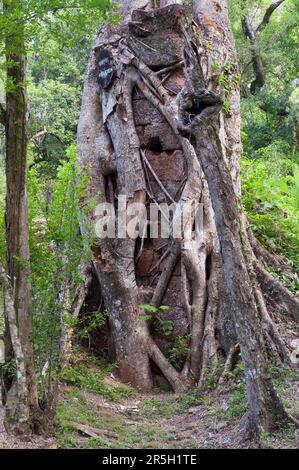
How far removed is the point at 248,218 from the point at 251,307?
3709 mm

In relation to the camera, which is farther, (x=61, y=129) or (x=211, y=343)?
(x=61, y=129)

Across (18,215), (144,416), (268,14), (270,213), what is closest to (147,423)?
(144,416)

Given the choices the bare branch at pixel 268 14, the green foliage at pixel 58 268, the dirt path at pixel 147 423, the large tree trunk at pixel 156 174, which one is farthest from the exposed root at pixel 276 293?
the bare branch at pixel 268 14

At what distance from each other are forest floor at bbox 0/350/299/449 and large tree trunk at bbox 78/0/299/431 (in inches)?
16.9

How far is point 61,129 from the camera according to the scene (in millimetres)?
16000

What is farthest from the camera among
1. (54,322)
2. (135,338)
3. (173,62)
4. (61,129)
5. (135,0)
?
Result: (61,129)

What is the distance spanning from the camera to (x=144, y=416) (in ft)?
21.2

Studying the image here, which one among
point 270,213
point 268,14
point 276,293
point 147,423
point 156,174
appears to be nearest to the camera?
point 147,423

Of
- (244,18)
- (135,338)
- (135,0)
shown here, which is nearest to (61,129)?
(244,18)

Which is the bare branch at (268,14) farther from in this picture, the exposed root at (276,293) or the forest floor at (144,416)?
the forest floor at (144,416)

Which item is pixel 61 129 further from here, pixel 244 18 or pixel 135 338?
pixel 135 338

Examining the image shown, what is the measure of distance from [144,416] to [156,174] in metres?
3.29

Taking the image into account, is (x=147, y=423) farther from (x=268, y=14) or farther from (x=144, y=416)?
(x=268, y=14)

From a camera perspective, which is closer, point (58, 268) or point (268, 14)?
point (58, 268)
